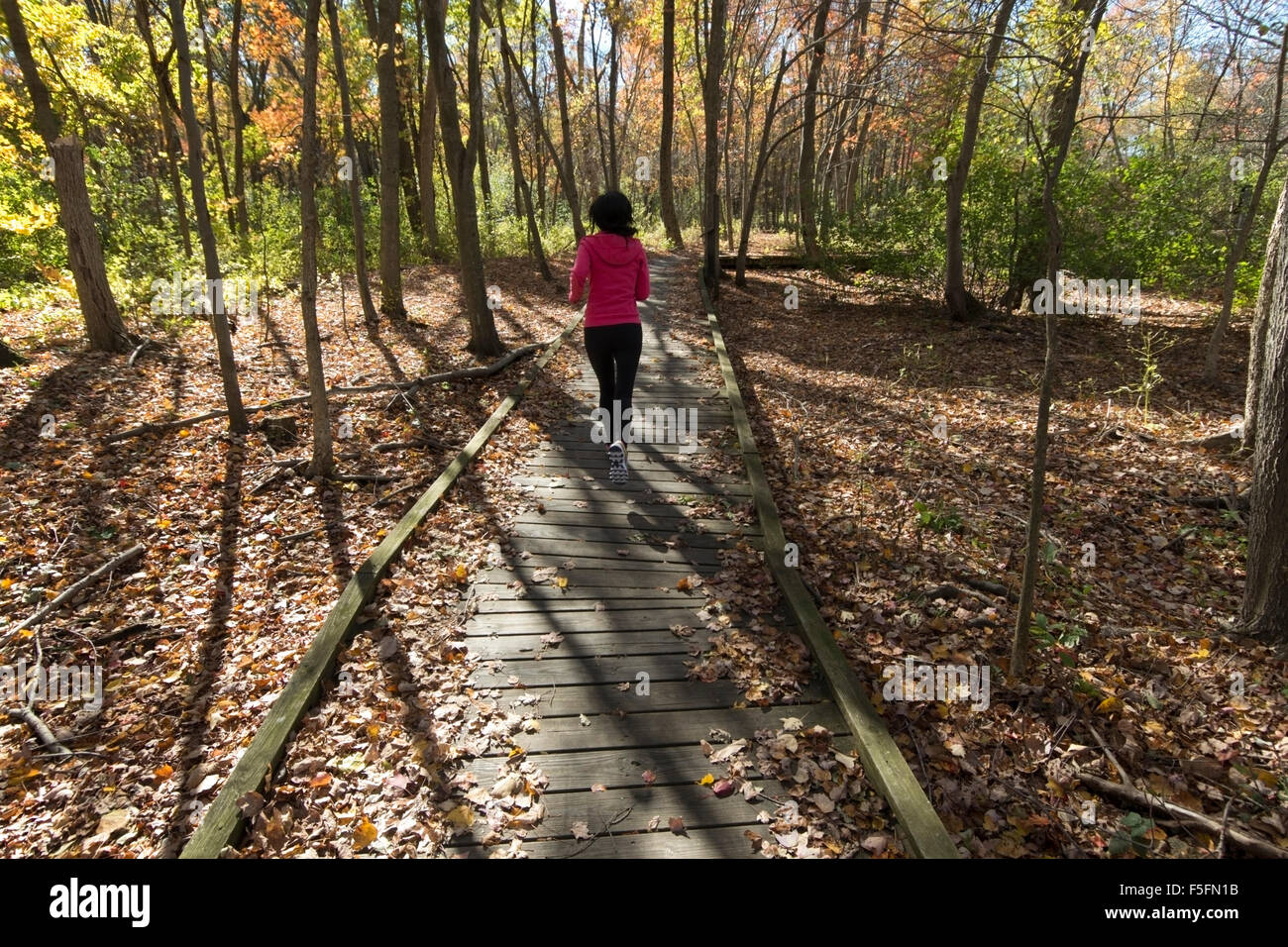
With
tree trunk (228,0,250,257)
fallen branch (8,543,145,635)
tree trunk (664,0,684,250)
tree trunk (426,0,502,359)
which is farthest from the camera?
tree trunk (664,0,684,250)

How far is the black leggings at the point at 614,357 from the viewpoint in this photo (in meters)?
5.37

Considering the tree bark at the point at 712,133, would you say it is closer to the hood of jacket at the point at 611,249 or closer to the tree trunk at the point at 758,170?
the tree trunk at the point at 758,170

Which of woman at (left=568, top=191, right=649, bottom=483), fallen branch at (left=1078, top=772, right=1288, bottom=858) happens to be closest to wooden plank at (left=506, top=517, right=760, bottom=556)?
woman at (left=568, top=191, right=649, bottom=483)

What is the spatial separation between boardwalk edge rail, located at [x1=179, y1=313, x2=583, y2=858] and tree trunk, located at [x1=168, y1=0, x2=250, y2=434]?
8.38 ft

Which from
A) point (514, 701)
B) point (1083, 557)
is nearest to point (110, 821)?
point (514, 701)

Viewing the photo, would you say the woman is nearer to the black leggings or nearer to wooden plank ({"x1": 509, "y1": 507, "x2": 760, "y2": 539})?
the black leggings

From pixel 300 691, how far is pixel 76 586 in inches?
83.9

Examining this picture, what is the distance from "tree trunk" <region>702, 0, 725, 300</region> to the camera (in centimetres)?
1195

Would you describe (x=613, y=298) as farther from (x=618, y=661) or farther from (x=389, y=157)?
(x=389, y=157)

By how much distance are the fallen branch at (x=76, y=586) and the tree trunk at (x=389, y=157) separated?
768 centimetres
